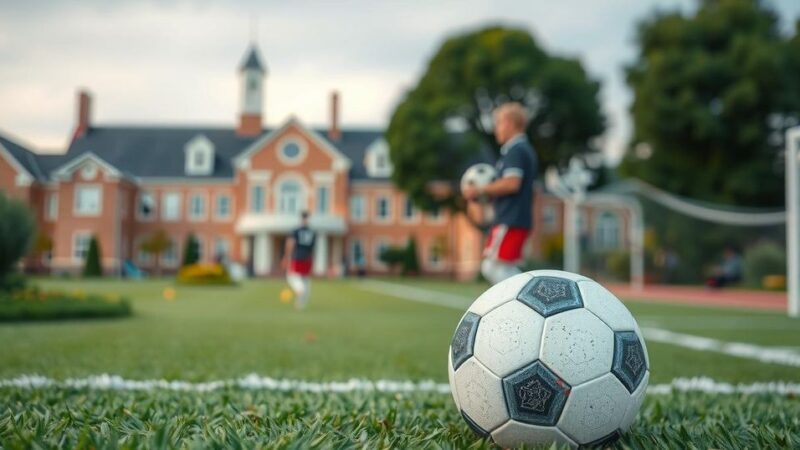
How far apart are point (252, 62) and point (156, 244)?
638 inches

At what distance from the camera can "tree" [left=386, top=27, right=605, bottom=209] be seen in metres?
39.9

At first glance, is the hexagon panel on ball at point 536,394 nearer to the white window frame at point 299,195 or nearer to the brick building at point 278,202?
the brick building at point 278,202

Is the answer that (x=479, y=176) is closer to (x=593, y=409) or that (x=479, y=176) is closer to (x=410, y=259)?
(x=593, y=409)

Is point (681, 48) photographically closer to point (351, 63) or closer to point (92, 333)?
point (351, 63)

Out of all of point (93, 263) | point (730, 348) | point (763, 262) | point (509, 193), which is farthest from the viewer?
point (93, 263)

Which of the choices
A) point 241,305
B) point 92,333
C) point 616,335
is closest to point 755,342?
point 616,335

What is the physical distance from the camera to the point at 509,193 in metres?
6.92

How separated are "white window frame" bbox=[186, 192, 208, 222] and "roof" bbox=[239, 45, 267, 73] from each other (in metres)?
9.91

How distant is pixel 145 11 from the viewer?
9195 millimetres

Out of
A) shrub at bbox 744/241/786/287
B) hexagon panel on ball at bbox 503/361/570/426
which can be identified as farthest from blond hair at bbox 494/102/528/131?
shrub at bbox 744/241/786/287

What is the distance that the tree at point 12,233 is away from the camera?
13.7 metres

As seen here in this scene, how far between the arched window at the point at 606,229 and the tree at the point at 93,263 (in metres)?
34.3

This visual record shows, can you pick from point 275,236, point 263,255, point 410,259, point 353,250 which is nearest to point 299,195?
point 275,236

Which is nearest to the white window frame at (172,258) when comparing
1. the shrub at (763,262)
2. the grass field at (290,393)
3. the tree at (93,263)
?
the tree at (93,263)
